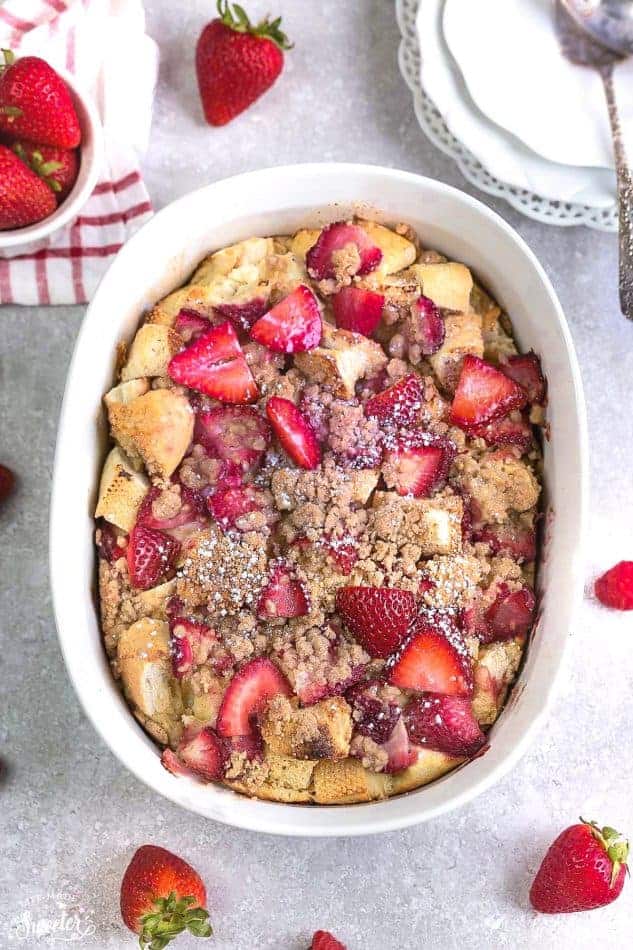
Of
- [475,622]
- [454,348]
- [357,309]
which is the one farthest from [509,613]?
[357,309]

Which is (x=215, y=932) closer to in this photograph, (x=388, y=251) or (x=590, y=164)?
(x=388, y=251)

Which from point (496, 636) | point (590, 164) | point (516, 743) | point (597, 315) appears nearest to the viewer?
point (516, 743)

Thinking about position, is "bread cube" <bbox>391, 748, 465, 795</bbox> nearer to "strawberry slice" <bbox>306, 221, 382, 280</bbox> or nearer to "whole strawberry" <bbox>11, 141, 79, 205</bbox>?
"strawberry slice" <bbox>306, 221, 382, 280</bbox>

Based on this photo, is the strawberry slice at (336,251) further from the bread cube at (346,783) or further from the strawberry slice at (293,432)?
the bread cube at (346,783)

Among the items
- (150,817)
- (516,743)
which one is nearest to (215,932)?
(150,817)

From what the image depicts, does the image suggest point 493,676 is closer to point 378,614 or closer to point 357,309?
point 378,614

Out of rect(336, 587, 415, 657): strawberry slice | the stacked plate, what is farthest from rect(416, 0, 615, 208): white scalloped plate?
rect(336, 587, 415, 657): strawberry slice

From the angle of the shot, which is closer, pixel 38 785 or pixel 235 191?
pixel 235 191
